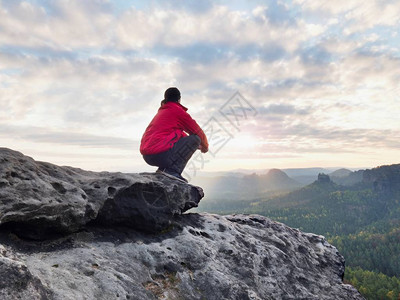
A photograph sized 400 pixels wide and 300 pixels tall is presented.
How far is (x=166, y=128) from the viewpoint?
1316cm

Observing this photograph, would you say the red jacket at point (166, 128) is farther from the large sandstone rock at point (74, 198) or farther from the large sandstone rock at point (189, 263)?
the large sandstone rock at point (189, 263)

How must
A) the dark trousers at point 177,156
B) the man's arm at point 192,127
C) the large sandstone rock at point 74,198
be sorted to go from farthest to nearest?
the man's arm at point 192,127 < the dark trousers at point 177,156 < the large sandstone rock at point 74,198

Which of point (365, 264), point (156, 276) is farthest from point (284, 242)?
point (365, 264)

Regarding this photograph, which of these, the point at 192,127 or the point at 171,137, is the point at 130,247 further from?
the point at 192,127

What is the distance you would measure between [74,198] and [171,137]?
217 inches

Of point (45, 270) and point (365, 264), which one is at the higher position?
point (45, 270)

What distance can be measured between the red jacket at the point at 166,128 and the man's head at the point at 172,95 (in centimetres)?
26

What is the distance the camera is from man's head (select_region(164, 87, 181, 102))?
1355 centimetres

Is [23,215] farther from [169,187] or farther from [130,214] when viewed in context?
[169,187]

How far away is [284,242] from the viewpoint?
43.3 ft

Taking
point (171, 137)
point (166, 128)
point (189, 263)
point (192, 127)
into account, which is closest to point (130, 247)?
point (189, 263)

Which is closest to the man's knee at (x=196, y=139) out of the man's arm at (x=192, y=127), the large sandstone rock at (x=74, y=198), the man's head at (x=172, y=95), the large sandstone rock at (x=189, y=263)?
the man's arm at (x=192, y=127)

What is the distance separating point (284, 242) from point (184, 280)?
6.26 meters

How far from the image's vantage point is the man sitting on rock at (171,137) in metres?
13.1
